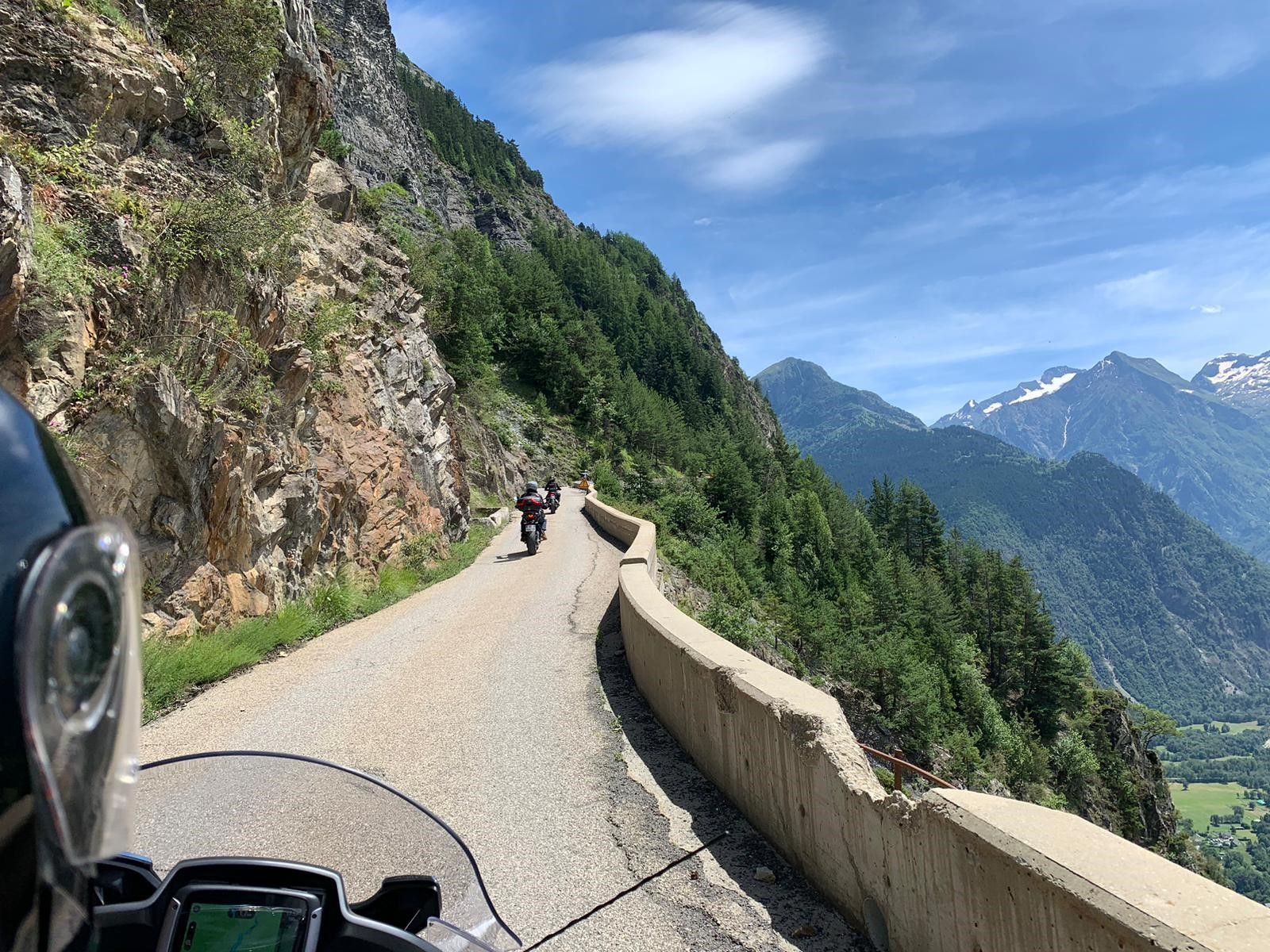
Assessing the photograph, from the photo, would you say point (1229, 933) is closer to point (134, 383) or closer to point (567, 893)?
point (567, 893)

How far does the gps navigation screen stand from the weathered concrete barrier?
7.26 feet

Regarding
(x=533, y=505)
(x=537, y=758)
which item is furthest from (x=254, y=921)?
(x=533, y=505)

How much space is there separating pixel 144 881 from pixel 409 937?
2.50 ft

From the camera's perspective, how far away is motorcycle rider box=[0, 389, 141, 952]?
0.81 metres

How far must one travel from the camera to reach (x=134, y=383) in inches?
334

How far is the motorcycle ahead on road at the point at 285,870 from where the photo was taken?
157 centimetres

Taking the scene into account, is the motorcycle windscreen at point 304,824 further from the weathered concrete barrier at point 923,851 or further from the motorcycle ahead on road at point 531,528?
the motorcycle ahead on road at point 531,528

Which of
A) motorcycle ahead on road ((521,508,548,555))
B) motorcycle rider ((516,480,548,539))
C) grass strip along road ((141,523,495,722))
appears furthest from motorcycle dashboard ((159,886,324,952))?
motorcycle ahead on road ((521,508,548,555))

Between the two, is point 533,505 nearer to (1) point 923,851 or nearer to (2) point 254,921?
(1) point 923,851

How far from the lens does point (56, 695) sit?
0.88m

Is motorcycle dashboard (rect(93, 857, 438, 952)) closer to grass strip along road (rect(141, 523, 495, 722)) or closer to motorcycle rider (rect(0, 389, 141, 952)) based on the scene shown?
motorcycle rider (rect(0, 389, 141, 952))

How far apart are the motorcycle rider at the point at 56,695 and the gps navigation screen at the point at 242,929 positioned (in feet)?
2.14

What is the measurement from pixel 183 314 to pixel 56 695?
10.4 metres

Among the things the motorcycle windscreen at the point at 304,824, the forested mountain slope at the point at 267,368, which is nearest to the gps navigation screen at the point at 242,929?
the motorcycle windscreen at the point at 304,824
